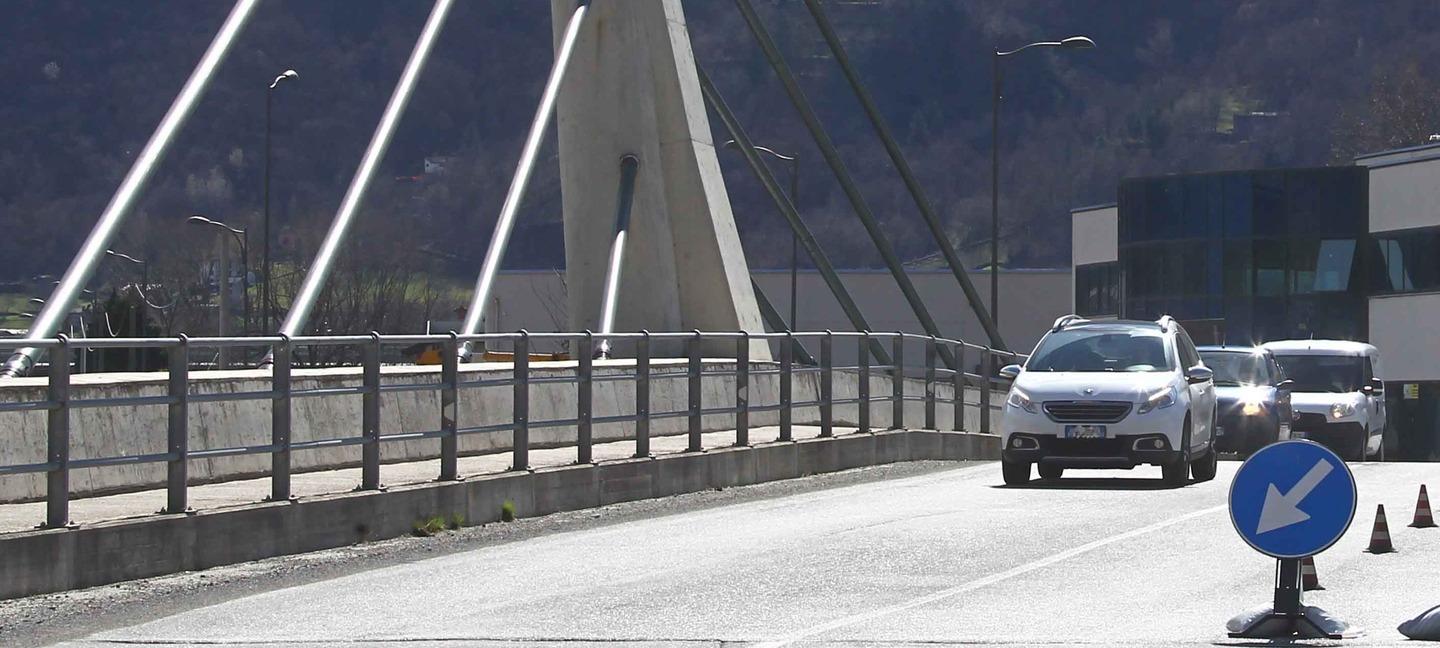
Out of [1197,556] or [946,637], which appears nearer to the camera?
[946,637]

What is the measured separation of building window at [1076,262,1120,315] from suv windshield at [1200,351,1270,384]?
155 feet

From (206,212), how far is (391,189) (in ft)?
97.7

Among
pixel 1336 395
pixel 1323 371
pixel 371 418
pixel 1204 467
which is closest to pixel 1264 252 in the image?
pixel 1323 371

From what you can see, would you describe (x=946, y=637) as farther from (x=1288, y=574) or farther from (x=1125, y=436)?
(x=1125, y=436)

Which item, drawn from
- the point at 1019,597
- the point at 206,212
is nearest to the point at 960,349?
the point at 1019,597

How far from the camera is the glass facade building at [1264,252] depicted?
2616 inches

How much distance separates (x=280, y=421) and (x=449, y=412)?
2198 mm

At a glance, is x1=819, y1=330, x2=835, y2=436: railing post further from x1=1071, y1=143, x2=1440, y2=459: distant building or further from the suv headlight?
x1=1071, y1=143, x2=1440, y2=459: distant building

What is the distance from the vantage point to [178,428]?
1298 cm

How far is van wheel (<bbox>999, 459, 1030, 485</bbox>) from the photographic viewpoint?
20391 mm

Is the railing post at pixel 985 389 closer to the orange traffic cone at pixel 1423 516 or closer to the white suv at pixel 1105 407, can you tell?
the white suv at pixel 1105 407

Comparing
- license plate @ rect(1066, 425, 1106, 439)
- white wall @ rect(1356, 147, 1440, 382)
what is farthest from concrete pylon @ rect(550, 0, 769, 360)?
white wall @ rect(1356, 147, 1440, 382)

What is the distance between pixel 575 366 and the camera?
62.4ft

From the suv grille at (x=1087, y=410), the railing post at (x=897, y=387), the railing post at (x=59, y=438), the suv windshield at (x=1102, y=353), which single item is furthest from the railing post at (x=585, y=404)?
the railing post at (x=897, y=387)
